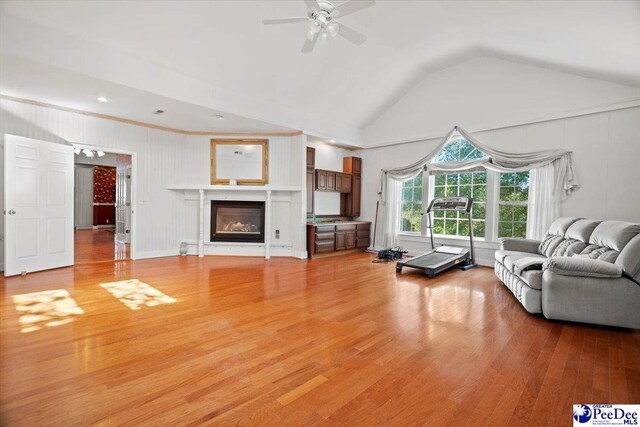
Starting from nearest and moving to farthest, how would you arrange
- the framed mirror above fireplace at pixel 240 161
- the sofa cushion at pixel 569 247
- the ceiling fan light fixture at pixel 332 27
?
the ceiling fan light fixture at pixel 332 27, the sofa cushion at pixel 569 247, the framed mirror above fireplace at pixel 240 161

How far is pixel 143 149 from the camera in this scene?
20.4 ft

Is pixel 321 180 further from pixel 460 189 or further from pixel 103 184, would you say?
pixel 103 184

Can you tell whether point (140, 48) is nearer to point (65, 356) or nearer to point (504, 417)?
point (65, 356)

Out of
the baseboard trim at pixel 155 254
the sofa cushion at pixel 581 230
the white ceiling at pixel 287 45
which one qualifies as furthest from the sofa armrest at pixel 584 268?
the baseboard trim at pixel 155 254

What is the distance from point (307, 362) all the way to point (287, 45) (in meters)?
4.64

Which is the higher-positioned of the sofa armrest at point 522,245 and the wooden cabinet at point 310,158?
the wooden cabinet at point 310,158

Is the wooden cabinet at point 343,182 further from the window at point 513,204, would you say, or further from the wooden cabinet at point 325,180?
the window at point 513,204

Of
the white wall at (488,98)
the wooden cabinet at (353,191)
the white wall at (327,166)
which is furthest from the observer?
the wooden cabinet at (353,191)

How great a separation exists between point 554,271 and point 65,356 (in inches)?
176

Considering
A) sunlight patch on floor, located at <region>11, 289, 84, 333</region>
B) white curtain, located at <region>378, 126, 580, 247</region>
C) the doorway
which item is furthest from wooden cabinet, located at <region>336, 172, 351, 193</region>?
the doorway

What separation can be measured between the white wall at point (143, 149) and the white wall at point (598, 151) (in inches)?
271

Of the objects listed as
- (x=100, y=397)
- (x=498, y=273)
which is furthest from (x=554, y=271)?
(x=100, y=397)

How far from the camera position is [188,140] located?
687cm

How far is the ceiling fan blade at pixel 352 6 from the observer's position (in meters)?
3.02
